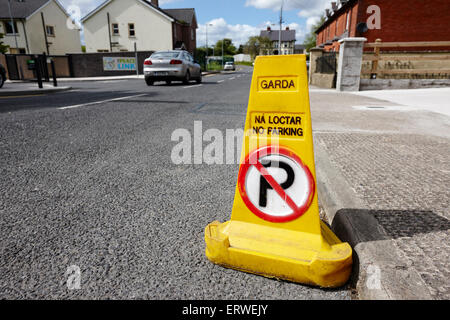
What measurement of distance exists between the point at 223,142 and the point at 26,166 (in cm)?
242

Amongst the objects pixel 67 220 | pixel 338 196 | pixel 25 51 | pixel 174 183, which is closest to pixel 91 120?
pixel 174 183

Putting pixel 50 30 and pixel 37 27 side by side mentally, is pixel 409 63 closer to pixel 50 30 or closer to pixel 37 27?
pixel 37 27

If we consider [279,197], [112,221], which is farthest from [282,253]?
[112,221]

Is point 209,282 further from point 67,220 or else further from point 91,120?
point 91,120

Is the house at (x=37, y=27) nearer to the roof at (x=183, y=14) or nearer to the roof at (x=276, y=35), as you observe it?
the roof at (x=183, y=14)

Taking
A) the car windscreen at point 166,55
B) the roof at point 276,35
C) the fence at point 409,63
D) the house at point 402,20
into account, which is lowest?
the fence at point 409,63

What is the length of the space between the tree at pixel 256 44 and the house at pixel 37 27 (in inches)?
Result: 2507

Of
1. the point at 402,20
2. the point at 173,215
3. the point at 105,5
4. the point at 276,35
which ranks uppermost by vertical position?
the point at 276,35

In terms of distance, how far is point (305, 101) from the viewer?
5.32 ft

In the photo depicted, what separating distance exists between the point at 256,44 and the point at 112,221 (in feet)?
346

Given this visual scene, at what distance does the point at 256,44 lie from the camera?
9975cm

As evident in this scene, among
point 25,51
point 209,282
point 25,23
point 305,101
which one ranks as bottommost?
point 209,282

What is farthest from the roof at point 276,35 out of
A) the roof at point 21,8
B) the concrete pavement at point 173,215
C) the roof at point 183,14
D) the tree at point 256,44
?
the concrete pavement at point 173,215

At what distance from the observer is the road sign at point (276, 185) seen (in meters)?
1.70
